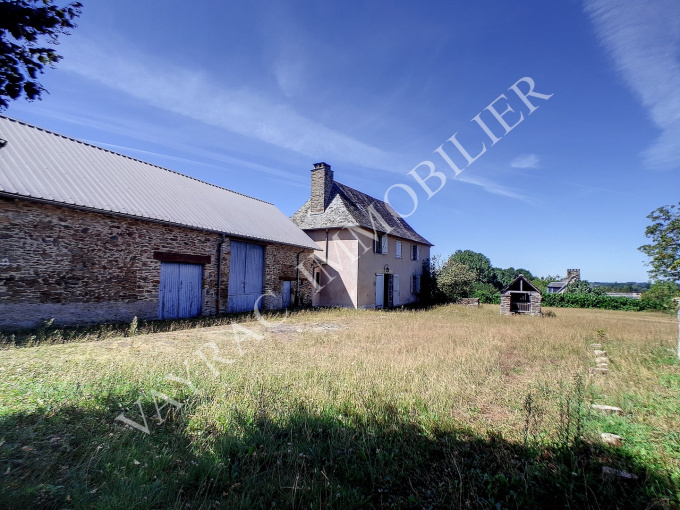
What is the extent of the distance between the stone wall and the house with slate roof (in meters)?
8.77

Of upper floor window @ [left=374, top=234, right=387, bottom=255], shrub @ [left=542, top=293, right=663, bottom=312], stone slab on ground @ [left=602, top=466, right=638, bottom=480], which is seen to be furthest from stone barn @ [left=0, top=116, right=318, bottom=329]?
shrub @ [left=542, top=293, right=663, bottom=312]

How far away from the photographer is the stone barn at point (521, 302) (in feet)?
64.1

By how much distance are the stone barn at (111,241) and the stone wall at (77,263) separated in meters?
0.03

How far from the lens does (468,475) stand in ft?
9.75

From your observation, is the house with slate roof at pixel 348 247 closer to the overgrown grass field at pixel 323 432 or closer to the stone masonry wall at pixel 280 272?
the stone masonry wall at pixel 280 272

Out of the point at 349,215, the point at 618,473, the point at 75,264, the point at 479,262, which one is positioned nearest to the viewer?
the point at 618,473

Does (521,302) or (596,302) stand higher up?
(521,302)

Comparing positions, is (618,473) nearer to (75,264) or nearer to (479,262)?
(75,264)

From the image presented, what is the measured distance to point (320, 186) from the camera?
20.5m

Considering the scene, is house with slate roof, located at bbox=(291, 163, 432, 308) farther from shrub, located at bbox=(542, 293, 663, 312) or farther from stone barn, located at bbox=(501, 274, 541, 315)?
shrub, located at bbox=(542, 293, 663, 312)

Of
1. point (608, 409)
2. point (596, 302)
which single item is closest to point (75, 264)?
point (608, 409)

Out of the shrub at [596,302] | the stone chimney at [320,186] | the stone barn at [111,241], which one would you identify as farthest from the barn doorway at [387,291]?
the shrub at [596,302]

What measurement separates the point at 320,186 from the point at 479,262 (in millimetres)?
47181

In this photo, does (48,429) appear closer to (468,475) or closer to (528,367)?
(468,475)
